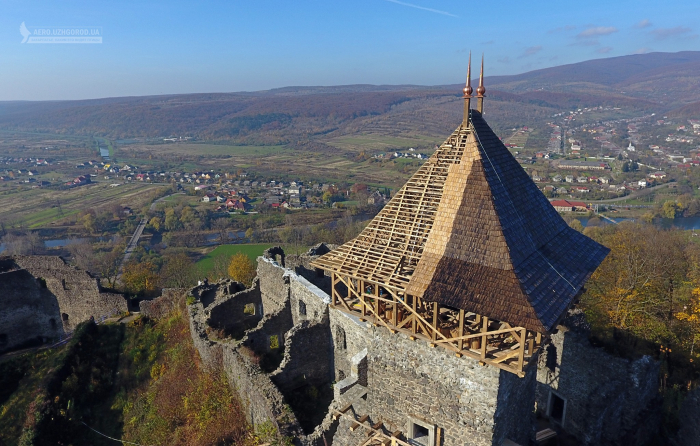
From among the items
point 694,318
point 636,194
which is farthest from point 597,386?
point 636,194

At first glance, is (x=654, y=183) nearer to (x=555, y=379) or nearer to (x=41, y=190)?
(x=555, y=379)

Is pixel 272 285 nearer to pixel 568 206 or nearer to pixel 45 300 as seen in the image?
pixel 45 300

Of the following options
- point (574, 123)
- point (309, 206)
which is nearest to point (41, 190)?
point (309, 206)

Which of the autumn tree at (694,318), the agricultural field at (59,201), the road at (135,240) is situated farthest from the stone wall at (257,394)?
the agricultural field at (59,201)

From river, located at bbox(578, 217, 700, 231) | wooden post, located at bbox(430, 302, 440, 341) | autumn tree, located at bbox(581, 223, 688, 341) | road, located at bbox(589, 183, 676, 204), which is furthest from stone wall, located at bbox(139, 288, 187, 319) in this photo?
road, located at bbox(589, 183, 676, 204)

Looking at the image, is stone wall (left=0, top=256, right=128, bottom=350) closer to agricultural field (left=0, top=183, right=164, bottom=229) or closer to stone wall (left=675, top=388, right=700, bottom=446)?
stone wall (left=675, top=388, right=700, bottom=446)
